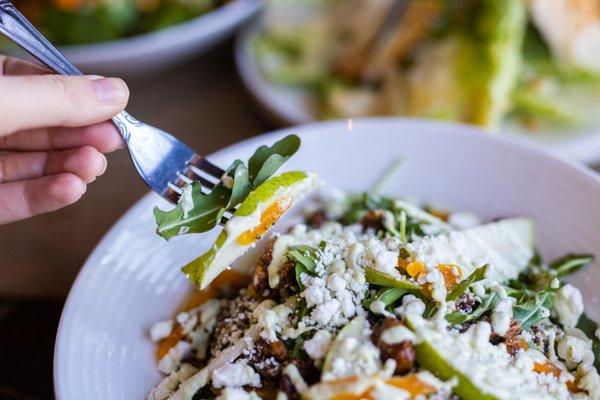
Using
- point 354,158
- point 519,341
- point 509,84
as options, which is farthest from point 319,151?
point 509,84

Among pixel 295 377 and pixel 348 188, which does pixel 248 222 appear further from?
pixel 348 188

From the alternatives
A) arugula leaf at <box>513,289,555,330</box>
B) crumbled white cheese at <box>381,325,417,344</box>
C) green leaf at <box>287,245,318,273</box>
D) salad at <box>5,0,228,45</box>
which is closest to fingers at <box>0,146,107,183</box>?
green leaf at <box>287,245,318,273</box>

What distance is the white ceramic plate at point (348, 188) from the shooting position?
187 cm

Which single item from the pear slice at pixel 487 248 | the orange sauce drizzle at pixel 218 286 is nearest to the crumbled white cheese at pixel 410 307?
the pear slice at pixel 487 248

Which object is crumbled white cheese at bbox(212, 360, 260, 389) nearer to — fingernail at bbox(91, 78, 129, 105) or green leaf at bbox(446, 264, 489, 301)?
green leaf at bbox(446, 264, 489, 301)

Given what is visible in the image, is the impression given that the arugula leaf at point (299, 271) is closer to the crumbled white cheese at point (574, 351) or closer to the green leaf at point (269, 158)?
the green leaf at point (269, 158)

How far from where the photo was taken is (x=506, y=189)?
2330mm

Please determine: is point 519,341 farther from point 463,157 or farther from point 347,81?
point 347,81

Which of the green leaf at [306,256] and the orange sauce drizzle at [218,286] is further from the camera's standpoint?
the orange sauce drizzle at [218,286]

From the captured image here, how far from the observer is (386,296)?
5.52ft

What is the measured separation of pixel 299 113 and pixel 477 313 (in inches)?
65.3

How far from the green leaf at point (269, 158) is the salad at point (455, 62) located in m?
1.10

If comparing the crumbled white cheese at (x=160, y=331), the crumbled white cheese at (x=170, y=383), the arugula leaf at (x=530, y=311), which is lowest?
the crumbled white cheese at (x=170, y=383)

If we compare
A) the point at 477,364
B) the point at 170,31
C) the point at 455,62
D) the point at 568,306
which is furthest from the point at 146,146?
the point at 455,62
